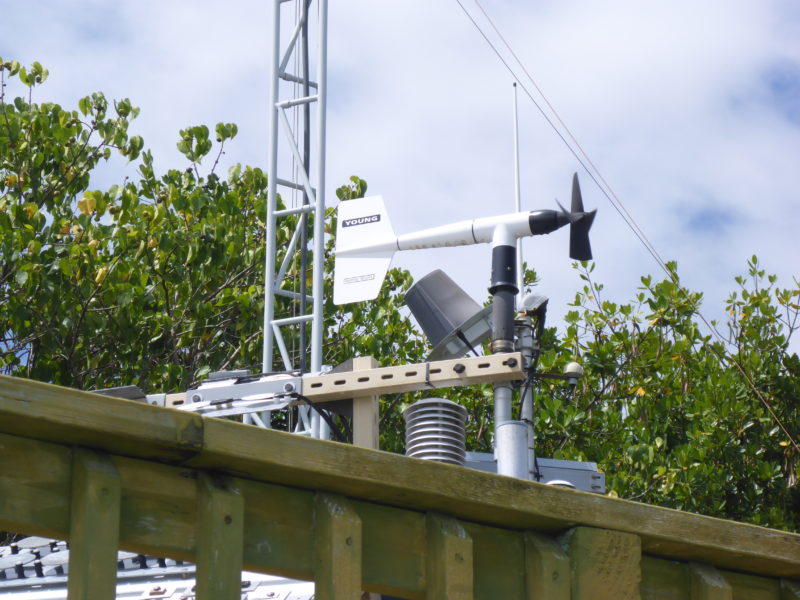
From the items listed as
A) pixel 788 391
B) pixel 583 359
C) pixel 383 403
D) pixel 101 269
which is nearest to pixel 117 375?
pixel 101 269

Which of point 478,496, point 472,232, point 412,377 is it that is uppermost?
point 472,232

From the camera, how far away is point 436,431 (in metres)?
6.88

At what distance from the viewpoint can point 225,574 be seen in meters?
2.50

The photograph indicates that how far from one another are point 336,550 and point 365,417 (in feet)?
15.2

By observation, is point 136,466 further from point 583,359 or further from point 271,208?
point 583,359

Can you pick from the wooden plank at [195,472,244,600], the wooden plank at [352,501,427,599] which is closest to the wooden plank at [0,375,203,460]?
the wooden plank at [195,472,244,600]

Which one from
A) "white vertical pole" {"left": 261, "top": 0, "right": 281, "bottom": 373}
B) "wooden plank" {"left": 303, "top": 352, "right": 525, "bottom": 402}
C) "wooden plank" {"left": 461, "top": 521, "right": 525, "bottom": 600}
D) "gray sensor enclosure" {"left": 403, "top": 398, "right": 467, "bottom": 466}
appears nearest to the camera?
"wooden plank" {"left": 461, "top": 521, "right": 525, "bottom": 600}

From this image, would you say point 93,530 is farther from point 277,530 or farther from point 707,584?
point 707,584

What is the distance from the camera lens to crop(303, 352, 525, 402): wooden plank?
7.30 m

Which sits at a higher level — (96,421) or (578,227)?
(578,227)

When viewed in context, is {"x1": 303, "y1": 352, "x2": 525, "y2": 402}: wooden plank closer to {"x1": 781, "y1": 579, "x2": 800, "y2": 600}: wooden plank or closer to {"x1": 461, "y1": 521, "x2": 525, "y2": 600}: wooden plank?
{"x1": 781, "y1": 579, "x2": 800, "y2": 600}: wooden plank

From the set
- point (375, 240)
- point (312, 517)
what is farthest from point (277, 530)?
point (375, 240)

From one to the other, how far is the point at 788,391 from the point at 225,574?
18089 millimetres

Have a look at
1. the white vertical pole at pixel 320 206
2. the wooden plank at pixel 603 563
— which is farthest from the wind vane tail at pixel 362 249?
the wooden plank at pixel 603 563
